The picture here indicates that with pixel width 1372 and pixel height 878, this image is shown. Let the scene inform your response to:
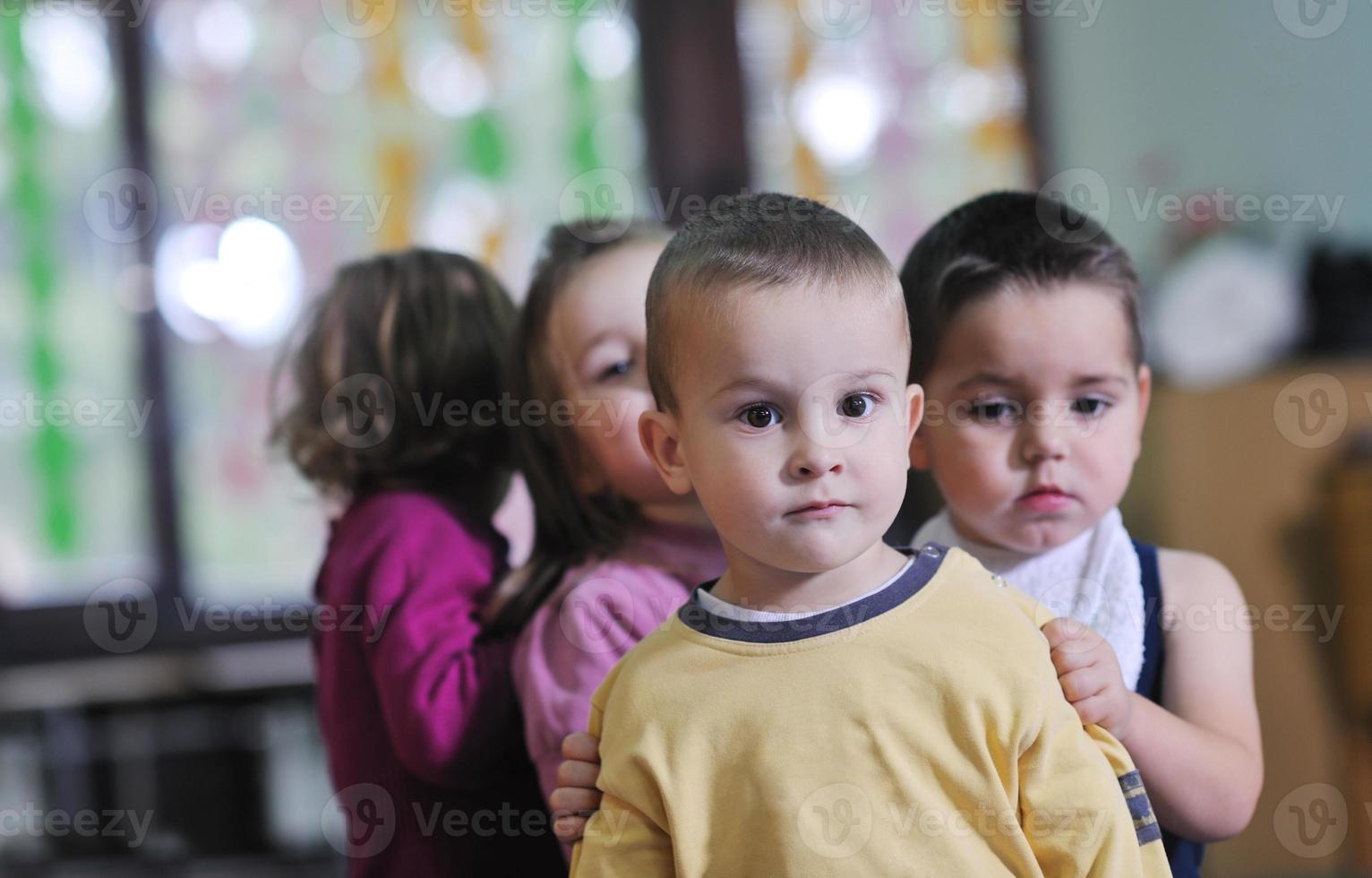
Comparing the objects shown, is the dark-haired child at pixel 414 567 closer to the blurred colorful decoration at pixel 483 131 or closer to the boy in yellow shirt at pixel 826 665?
the boy in yellow shirt at pixel 826 665

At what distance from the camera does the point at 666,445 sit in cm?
85

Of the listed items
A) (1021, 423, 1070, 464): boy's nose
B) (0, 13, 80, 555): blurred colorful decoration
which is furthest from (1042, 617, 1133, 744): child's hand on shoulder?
(0, 13, 80, 555): blurred colorful decoration

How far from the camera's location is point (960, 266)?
928 mm

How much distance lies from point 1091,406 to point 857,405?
0.23 m

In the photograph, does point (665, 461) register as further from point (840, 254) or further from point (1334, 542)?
point (1334, 542)

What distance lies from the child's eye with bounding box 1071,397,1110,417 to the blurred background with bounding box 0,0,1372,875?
2.37m

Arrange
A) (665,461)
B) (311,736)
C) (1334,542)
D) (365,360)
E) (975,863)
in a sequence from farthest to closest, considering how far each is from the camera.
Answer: (311,736)
(1334,542)
(365,360)
(665,461)
(975,863)

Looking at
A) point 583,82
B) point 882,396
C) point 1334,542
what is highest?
point 583,82

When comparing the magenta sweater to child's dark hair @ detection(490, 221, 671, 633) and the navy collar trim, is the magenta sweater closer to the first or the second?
child's dark hair @ detection(490, 221, 671, 633)

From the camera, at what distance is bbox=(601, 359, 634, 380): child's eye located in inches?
44.9

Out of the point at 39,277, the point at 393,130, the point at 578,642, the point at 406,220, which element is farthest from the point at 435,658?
the point at 39,277

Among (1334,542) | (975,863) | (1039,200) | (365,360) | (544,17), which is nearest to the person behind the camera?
(975,863)

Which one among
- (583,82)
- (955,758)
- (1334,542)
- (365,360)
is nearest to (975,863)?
(955,758)

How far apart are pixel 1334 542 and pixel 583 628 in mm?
2525
